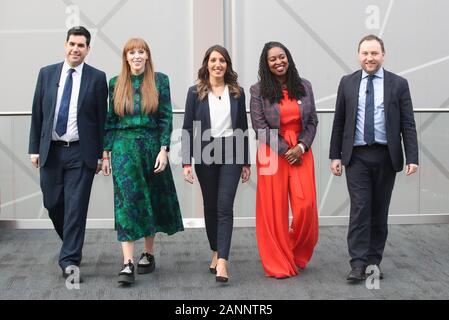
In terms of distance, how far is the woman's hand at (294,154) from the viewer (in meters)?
5.11

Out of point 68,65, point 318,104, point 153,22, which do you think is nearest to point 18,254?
point 68,65

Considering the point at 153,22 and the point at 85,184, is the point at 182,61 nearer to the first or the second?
the point at 153,22

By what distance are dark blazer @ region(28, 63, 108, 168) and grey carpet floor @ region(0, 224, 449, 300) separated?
0.84 m

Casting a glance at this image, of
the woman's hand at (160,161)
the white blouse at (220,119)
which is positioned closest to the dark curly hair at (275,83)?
the white blouse at (220,119)

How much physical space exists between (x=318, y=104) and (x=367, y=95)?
2836 mm

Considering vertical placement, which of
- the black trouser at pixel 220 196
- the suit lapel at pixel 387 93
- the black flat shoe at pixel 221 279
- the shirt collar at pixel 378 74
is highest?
the shirt collar at pixel 378 74

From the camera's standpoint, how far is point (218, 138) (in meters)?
5.09

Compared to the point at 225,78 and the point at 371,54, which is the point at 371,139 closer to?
the point at 371,54

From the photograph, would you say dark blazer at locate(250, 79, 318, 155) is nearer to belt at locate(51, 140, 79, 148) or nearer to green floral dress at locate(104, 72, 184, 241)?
green floral dress at locate(104, 72, 184, 241)

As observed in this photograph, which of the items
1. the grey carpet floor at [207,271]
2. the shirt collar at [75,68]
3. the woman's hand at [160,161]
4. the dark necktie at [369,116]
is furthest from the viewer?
the shirt collar at [75,68]

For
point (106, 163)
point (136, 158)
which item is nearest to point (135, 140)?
point (136, 158)

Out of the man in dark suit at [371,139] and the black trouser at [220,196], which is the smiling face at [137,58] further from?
the man in dark suit at [371,139]

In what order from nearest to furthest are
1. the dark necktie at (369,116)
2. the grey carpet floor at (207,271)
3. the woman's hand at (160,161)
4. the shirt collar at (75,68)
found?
the grey carpet floor at (207,271) → the dark necktie at (369,116) → the woman's hand at (160,161) → the shirt collar at (75,68)

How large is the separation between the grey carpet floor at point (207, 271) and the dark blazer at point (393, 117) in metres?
0.81
